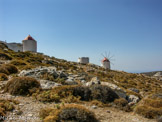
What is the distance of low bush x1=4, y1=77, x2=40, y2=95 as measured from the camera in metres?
7.86

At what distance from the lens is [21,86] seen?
809cm

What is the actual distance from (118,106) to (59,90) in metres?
3.49

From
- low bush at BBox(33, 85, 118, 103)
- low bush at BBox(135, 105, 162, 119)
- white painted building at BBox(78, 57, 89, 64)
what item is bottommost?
low bush at BBox(135, 105, 162, 119)

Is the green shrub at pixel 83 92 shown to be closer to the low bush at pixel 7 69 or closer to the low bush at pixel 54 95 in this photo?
the low bush at pixel 54 95

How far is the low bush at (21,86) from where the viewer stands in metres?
7.86

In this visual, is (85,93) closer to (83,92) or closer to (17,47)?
(83,92)

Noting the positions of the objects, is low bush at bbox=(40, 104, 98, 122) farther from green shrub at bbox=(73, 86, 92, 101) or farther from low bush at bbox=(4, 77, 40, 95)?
low bush at bbox=(4, 77, 40, 95)

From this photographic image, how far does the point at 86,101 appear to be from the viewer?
25.8 ft

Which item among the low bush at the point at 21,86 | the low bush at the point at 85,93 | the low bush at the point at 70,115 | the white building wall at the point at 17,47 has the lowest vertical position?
the low bush at the point at 70,115

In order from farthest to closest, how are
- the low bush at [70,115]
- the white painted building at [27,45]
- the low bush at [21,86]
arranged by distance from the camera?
the white painted building at [27,45]
the low bush at [21,86]
the low bush at [70,115]

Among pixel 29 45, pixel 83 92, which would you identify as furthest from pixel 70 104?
pixel 29 45

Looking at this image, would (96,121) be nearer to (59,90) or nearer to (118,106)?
(118,106)

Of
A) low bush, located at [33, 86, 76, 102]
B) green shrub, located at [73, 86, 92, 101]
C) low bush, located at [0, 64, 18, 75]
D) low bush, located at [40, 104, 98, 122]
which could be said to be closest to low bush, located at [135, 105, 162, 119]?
A: low bush, located at [40, 104, 98, 122]

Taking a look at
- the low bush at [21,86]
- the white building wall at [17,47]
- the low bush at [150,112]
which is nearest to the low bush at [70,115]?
the low bush at [150,112]
